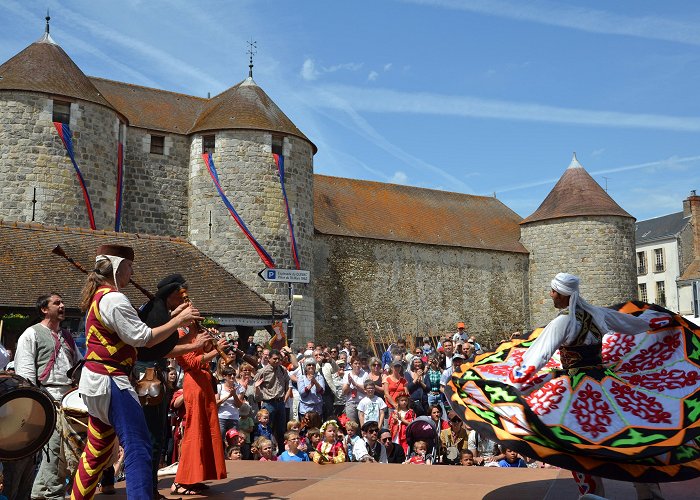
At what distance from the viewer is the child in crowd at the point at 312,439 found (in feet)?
30.2

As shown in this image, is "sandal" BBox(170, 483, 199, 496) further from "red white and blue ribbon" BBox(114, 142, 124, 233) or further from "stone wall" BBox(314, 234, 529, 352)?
"stone wall" BBox(314, 234, 529, 352)

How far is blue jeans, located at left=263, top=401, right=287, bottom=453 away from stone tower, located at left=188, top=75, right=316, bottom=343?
15.7 metres

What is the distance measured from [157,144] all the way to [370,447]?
21.7 meters

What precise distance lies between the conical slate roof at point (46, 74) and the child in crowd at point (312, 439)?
62.4ft

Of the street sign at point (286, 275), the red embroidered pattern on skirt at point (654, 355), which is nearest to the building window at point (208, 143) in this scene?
the street sign at point (286, 275)

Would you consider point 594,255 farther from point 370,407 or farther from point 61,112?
point 370,407

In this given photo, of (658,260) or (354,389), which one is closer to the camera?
(354,389)

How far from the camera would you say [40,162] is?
957 inches

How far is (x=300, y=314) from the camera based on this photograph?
27.8 meters

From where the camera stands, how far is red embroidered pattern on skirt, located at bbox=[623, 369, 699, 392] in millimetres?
5023

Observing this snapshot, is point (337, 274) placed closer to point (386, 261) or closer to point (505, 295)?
point (386, 261)

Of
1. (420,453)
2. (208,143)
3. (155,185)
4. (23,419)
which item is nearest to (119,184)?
(155,185)

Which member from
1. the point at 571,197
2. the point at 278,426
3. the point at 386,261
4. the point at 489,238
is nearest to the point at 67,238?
the point at 278,426

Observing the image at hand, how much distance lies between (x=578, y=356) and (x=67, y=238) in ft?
61.6
